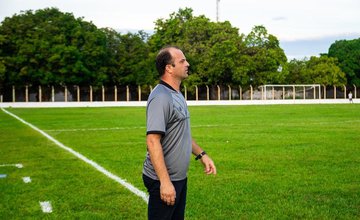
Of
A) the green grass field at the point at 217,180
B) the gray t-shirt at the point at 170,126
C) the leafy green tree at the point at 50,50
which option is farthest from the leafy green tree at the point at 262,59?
the gray t-shirt at the point at 170,126

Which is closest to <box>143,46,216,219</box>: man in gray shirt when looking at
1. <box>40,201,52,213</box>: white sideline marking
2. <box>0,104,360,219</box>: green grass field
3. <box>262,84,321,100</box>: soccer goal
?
<box>0,104,360,219</box>: green grass field

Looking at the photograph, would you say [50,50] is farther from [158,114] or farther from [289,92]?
[158,114]

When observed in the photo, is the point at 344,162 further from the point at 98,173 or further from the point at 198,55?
the point at 198,55

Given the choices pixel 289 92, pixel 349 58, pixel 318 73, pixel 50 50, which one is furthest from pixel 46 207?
pixel 349 58

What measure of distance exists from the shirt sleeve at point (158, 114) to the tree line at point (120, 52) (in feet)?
221

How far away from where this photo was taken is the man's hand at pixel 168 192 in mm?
3920

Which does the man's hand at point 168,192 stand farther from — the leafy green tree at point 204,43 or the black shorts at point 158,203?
the leafy green tree at point 204,43

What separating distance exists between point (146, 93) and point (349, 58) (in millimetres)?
45135

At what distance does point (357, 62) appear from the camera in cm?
9838

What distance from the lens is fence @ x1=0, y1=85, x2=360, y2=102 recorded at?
225 feet

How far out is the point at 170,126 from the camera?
13.3 ft

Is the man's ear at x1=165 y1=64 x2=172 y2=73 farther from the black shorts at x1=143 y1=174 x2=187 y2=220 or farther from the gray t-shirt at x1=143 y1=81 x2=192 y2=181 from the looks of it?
the black shorts at x1=143 y1=174 x2=187 y2=220

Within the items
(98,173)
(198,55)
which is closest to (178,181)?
(98,173)

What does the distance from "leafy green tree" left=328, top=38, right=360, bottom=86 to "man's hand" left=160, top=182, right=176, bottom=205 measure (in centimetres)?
9711
